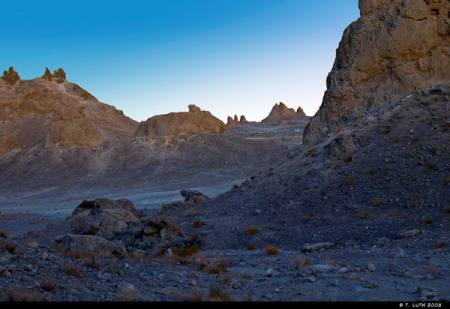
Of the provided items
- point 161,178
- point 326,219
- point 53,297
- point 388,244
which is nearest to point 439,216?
point 388,244

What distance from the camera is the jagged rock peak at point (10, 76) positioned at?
2810 inches

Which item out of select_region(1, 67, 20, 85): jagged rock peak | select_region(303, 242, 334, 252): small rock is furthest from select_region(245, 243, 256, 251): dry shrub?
select_region(1, 67, 20, 85): jagged rock peak

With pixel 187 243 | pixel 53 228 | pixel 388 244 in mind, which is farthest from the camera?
pixel 53 228

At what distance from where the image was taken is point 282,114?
122m

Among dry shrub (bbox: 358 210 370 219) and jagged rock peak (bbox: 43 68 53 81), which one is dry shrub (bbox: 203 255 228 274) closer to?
dry shrub (bbox: 358 210 370 219)

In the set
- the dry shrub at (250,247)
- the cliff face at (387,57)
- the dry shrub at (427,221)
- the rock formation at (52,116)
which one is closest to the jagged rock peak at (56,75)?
the rock formation at (52,116)

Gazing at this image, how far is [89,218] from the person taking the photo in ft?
44.4

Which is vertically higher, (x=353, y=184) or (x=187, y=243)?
(x=353, y=184)

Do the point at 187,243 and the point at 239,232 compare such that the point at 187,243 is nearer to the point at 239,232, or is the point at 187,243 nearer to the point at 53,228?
the point at 239,232

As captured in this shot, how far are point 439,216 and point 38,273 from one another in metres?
10.5

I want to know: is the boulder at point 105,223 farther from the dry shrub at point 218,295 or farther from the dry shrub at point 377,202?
the dry shrub at point 377,202

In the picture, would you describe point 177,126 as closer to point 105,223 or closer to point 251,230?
point 105,223

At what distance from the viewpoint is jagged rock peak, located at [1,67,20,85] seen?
71.4 m

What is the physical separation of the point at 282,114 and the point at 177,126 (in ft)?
248
